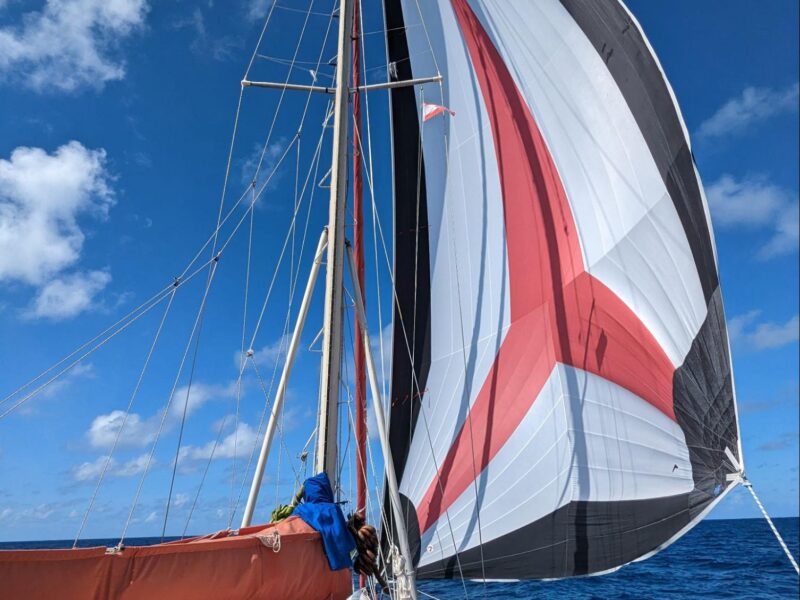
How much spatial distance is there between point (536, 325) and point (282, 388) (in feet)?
9.58

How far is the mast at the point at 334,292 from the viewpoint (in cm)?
505

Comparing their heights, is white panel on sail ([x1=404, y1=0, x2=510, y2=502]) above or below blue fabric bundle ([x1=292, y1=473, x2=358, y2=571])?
above

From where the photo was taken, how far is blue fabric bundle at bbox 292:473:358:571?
441 cm

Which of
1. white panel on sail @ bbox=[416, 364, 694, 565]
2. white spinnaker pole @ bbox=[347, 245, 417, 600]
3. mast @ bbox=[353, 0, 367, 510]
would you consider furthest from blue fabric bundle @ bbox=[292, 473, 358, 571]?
white panel on sail @ bbox=[416, 364, 694, 565]

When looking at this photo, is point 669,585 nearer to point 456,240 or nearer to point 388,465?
point 456,240

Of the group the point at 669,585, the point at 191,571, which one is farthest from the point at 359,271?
the point at 669,585

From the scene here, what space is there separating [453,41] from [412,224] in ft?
8.96

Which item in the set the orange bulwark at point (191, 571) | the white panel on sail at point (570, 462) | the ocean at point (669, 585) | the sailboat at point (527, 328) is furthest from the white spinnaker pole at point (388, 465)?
the ocean at point (669, 585)

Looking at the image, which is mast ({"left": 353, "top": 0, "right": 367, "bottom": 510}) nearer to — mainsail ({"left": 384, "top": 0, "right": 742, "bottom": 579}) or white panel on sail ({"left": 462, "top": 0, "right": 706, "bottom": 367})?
mainsail ({"left": 384, "top": 0, "right": 742, "bottom": 579})

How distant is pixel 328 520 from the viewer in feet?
14.8

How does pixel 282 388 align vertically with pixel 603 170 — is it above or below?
below

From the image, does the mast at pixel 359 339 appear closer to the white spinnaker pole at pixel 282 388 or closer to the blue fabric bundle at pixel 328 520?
the white spinnaker pole at pixel 282 388

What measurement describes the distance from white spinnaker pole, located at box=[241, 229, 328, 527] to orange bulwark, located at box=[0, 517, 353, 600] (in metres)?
0.74

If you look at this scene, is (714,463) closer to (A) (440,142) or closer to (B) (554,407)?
(B) (554,407)
